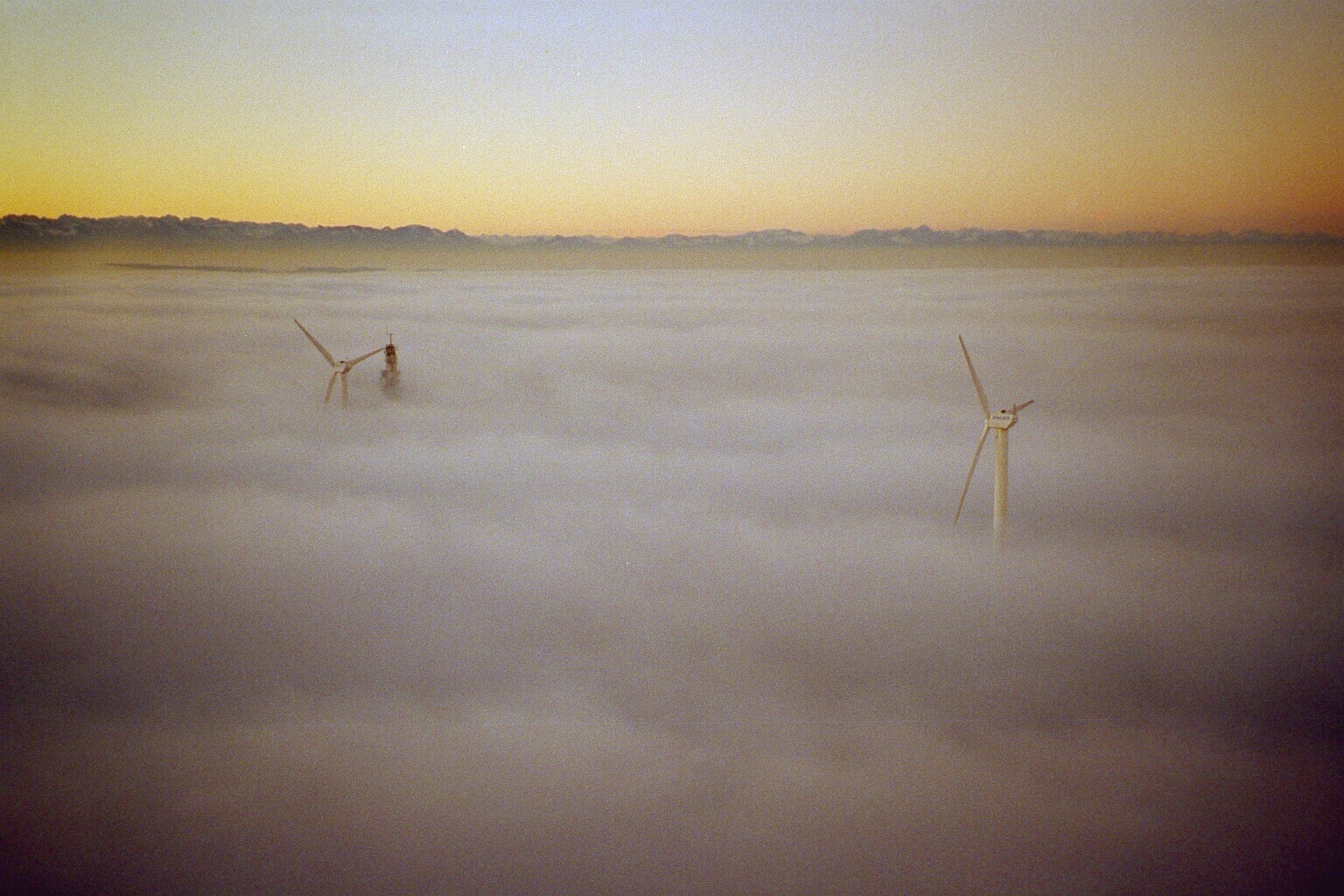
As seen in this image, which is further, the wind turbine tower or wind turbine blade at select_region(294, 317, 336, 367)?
the wind turbine tower

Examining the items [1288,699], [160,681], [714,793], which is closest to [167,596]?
[160,681]

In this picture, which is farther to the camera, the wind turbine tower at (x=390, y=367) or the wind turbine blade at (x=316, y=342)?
the wind turbine tower at (x=390, y=367)

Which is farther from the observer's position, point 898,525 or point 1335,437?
point 898,525

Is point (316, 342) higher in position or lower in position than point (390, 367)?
higher

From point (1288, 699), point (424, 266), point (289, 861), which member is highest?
point (424, 266)

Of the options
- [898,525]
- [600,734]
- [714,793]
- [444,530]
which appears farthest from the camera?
[898,525]

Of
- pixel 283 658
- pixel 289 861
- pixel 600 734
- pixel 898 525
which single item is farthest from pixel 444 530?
pixel 898 525

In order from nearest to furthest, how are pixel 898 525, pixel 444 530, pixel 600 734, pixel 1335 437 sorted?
1. pixel 600 734
2. pixel 1335 437
3. pixel 444 530
4. pixel 898 525

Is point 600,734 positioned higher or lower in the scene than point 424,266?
lower

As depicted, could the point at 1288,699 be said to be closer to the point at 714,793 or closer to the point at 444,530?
the point at 714,793

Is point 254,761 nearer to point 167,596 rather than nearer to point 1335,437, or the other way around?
point 167,596

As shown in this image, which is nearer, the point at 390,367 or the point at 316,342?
the point at 316,342
